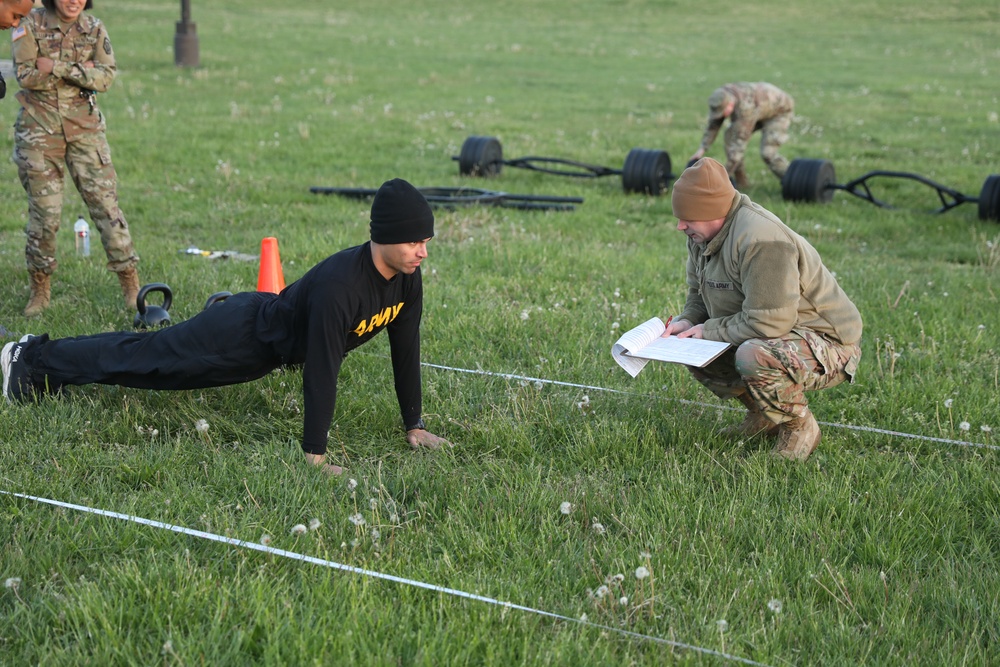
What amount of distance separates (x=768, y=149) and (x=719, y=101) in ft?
3.21

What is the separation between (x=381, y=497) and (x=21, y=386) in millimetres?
2456

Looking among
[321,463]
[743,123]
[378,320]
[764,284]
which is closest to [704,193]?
[764,284]

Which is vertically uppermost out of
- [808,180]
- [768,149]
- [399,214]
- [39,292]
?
[399,214]

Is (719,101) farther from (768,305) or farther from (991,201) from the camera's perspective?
(768,305)

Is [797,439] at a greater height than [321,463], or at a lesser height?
greater

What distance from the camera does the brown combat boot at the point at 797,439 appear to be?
205 inches

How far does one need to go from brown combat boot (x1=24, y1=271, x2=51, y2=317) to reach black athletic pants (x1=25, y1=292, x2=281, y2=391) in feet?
6.03

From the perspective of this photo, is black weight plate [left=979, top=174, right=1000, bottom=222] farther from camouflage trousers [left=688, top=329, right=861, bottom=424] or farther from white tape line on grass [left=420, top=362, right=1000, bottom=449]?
camouflage trousers [left=688, top=329, right=861, bottom=424]

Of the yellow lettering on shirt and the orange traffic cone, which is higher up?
the yellow lettering on shirt

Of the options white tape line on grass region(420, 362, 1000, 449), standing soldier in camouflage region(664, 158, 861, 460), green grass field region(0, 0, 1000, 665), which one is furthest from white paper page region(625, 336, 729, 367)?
white tape line on grass region(420, 362, 1000, 449)

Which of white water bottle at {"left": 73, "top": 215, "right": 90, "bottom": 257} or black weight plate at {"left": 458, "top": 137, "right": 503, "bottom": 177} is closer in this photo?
white water bottle at {"left": 73, "top": 215, "right": 90, "bottom": 257}

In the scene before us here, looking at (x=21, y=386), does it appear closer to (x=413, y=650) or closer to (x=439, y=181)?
(x=413, y=650)

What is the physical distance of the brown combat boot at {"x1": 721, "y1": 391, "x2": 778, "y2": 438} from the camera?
18.1 feet

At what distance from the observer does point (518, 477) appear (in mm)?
4879
